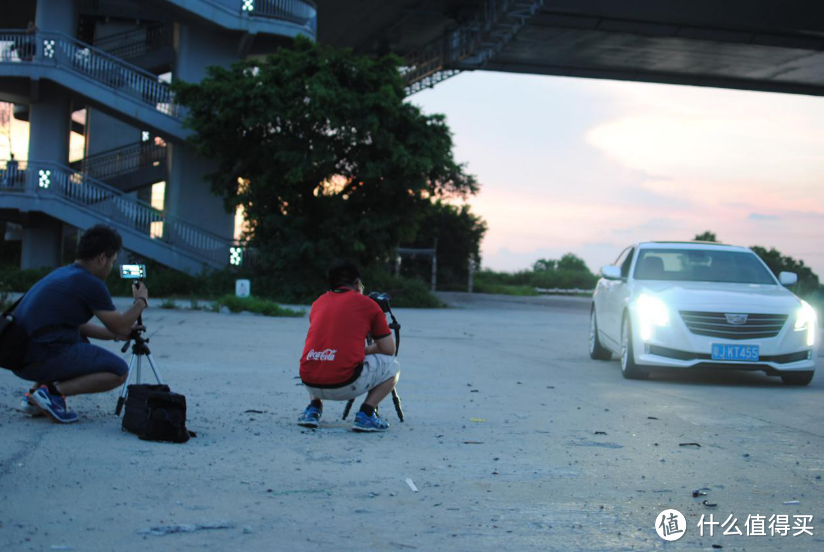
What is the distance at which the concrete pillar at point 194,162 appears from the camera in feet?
106

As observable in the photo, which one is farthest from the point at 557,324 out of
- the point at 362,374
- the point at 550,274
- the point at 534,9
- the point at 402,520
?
the point at 550,274

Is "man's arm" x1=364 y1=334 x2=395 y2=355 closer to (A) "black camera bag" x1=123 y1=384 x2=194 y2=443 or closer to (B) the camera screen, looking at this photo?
(A) "black camera bag" x1=123 y1=384 x2=194 y2=443

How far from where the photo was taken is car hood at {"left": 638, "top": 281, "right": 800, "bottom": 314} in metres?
11.5

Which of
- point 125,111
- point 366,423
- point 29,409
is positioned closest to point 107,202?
point 125,111

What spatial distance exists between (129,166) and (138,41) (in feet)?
17.3

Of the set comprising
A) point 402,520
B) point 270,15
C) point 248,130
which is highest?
point 270,15

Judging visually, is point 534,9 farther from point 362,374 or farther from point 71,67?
point 362,374

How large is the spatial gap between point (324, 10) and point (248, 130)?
40.9 ft

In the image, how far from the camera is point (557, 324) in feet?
78.7

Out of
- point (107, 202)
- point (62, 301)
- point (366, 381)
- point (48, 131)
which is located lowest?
point (366, 381)

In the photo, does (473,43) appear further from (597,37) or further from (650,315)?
(650,315)

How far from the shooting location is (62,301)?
6.99 m

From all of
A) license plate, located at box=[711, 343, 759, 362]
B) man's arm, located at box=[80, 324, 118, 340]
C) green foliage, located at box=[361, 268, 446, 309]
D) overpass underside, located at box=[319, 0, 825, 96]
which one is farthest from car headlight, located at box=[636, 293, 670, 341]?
overpass underside, located at box=[319, 0, 825, 96]

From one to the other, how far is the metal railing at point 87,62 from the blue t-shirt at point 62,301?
24438 millimetres
